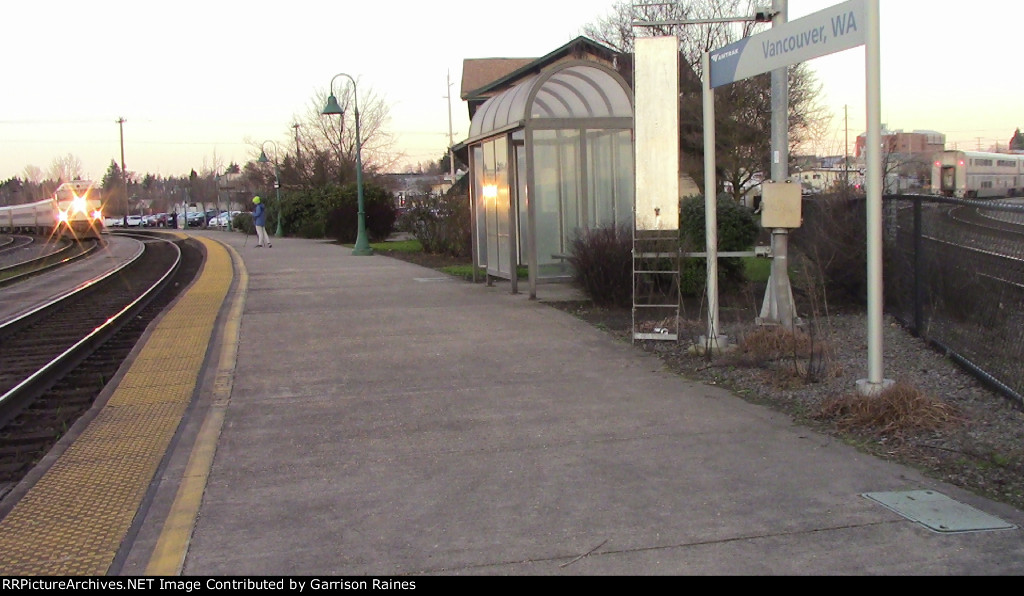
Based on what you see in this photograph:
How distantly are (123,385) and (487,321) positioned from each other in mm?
4648

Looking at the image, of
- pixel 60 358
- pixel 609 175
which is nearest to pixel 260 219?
pixel 609 175

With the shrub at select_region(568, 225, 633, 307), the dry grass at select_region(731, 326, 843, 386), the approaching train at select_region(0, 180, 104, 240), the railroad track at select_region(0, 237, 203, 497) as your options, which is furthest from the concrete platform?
the approaching train at select_region(0, 180, 104, 240)

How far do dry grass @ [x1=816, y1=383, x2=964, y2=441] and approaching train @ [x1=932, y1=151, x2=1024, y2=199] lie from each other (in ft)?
118

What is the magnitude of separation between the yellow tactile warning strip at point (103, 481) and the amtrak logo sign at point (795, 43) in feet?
18.3

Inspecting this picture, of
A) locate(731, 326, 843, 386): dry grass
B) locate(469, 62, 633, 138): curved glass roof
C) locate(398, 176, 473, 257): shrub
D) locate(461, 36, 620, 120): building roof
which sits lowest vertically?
locate(731, 326, 843, 386): dry grass

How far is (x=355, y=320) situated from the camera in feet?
39.0

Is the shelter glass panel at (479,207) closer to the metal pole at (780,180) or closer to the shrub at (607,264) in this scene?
the shrub at (607,264)

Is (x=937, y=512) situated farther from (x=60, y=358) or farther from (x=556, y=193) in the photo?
(x=556, y=193)

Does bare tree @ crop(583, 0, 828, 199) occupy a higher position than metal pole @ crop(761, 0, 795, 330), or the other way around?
bare tree @ crop(583, 0, 828, 199)

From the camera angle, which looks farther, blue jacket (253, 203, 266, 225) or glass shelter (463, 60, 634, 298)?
blue jacket (253, 203, 266, 225)

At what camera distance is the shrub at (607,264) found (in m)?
12.1

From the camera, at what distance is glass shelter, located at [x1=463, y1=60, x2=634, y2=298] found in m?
13.6

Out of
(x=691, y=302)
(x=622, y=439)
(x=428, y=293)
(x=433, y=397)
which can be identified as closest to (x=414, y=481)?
(x=622, y=439)

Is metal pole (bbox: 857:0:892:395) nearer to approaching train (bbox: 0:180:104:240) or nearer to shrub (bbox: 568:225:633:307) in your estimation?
shrub (bbox: 568:225:633:307)
